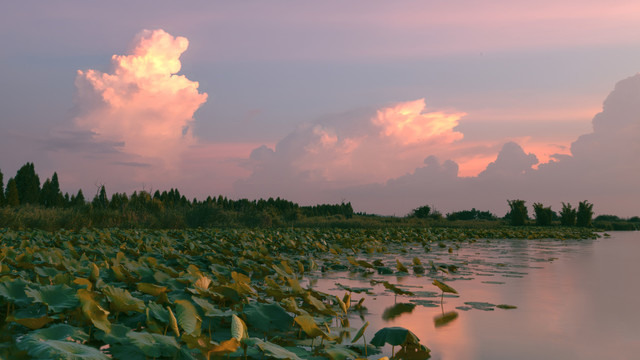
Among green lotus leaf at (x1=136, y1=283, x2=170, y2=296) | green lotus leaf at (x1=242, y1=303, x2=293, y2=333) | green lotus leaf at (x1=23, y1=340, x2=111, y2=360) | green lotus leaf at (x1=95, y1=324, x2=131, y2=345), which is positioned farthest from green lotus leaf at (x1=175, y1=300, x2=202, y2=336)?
green lotus leaf at (x1=136, y1=283, x2=170, y2=296)

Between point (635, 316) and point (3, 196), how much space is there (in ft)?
142

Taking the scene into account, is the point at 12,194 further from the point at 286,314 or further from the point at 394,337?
the point at 394,337

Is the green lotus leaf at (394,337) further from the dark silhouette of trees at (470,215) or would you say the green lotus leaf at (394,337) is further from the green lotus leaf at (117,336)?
the dark silhouette of trees at (470,215)

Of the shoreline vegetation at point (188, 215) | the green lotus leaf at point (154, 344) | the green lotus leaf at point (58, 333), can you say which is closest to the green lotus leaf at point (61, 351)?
the green lotus leaf at point (154, 344)

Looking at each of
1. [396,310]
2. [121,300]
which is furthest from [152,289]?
[396,310]

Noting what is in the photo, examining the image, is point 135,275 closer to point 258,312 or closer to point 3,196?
point 258,312

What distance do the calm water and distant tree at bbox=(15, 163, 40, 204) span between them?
146ft

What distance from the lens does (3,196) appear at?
36094mm

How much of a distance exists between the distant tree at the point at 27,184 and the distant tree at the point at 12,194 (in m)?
3.08

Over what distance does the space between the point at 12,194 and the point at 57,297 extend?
41446 mm

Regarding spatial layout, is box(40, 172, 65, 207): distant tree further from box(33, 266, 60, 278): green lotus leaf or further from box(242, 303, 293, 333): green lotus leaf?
box(242, 303, 293, 333): green lotus leaf

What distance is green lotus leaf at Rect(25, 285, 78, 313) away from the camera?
2526 millimetres

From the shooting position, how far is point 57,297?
8.54ft

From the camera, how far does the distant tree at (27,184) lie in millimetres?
41000
